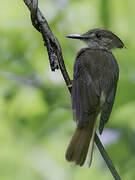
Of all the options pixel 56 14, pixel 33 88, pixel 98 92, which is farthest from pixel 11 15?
pixel 98 92

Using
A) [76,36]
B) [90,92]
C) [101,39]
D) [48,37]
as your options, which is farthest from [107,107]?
[101,39]

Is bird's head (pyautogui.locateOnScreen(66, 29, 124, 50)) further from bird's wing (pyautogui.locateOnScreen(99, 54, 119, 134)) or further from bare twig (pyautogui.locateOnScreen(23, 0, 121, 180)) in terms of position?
bare twig (pyautogui.locateOnScreen(23, 0, 121, 180))

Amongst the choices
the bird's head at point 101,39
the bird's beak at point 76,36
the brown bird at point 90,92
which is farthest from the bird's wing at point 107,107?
the bird's head at point 101,39

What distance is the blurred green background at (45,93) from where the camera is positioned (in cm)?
331

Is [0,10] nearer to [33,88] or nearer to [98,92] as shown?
[33,88]

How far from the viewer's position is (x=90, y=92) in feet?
11.4

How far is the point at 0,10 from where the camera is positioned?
409 cm

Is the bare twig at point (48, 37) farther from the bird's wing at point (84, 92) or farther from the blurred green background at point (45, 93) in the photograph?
the blurred green background at point (45, 93)

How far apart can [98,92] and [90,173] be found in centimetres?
64

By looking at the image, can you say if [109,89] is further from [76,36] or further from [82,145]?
[82,145]

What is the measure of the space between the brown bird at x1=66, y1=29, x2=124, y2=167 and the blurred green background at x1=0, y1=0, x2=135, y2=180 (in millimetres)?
103

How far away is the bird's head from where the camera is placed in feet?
13.9

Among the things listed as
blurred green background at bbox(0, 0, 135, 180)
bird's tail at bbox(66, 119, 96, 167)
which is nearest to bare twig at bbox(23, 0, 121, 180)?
bird's tail at bbox(66, 119, 96, 167)

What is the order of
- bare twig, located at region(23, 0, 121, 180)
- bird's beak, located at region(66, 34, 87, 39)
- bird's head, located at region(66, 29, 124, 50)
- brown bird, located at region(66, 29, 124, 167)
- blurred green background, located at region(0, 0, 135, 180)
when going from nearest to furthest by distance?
bare twig, located at region(23, 0, 121, 180)
brown bird, located at region(66, 29, 124, 167)
blurred green background, located at region(0, 0, 135, 180)
bird's beak, located at region(66, 34, 87, 39)
bird's head, located at region(66, 29, 124, 50)
